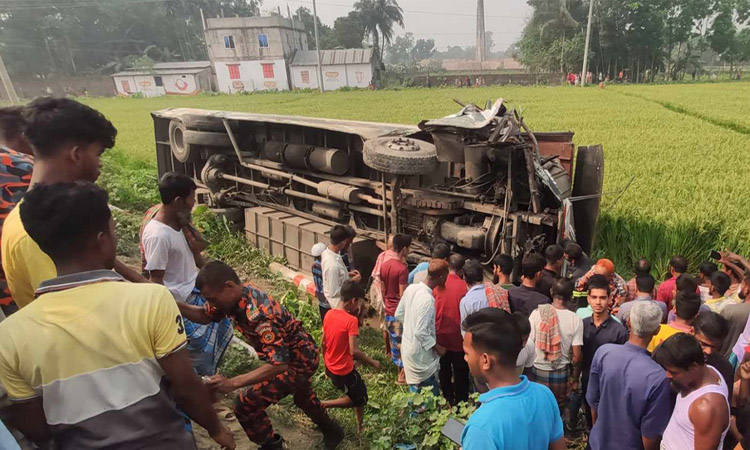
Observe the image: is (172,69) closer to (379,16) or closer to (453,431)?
(379,16)

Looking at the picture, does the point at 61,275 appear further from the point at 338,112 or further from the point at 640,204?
the point at 338,112

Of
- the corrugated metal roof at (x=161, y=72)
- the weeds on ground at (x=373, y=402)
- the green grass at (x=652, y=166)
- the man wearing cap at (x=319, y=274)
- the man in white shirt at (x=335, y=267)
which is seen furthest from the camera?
the corrugated metal roof at (x=161, y=72)

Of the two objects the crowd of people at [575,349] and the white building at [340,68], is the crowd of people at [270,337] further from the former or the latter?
the white building at [340,68]

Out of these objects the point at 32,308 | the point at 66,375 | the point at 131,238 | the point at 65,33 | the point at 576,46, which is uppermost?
the point at 65,33

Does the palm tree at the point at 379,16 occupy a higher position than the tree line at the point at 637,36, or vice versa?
the palm tree at the point at 379,16

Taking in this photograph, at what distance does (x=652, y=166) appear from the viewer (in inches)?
347

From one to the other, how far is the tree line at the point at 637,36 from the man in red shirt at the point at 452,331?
45.1m

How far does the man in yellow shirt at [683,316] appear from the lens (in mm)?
3066

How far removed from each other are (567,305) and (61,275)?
10.7ft

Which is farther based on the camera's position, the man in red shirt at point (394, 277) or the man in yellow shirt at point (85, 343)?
the man in red shirt at point (394, 277)

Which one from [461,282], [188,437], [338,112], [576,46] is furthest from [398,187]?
[576,46]

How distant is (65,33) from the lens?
168 ft

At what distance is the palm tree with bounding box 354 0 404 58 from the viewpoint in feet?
207

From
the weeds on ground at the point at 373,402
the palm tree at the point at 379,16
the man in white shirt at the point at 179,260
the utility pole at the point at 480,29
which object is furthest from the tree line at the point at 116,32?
the man in white shirt at the point at 179,260
